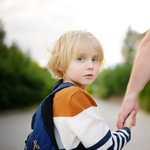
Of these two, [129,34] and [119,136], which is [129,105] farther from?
[129,34]

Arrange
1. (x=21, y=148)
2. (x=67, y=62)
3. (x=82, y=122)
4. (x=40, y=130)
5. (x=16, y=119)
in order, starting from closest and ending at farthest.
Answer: (x=82, y=122) < (x=40, y=130) < (x=67, y=62) < (x=21, y=148) < (x=16, y=119)

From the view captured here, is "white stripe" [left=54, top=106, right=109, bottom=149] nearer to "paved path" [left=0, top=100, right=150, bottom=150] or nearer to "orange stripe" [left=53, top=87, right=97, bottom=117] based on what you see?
"orange stripe" [left=53, top=87, right=97, bottom=117]

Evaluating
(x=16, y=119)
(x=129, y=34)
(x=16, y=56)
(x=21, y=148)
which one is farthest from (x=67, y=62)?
(x=129, y=34)

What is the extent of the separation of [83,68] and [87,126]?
15.3 inches

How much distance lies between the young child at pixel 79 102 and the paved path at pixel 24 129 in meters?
3.00

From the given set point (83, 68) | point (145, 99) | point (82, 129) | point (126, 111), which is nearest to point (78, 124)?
point (82, 129)

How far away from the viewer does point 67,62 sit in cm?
124

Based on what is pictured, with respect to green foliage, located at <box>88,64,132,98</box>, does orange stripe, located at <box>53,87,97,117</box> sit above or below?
above

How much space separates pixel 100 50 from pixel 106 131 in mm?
563

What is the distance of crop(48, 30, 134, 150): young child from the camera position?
1.02 metres

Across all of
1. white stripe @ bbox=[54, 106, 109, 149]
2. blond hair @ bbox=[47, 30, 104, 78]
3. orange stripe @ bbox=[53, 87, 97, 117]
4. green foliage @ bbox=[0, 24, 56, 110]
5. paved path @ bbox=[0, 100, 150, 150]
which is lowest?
paved path @ bbox=[0, 100, 150, 150]

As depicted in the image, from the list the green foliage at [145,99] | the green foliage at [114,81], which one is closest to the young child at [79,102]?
the green foliage at [145,99]

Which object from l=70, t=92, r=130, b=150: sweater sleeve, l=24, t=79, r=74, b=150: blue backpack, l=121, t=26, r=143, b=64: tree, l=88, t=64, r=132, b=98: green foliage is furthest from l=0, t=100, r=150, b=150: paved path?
l=121, t=26, r=143, b=64: tree

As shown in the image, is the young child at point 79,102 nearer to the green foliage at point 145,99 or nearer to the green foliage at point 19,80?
the green foliage at point 19,80
